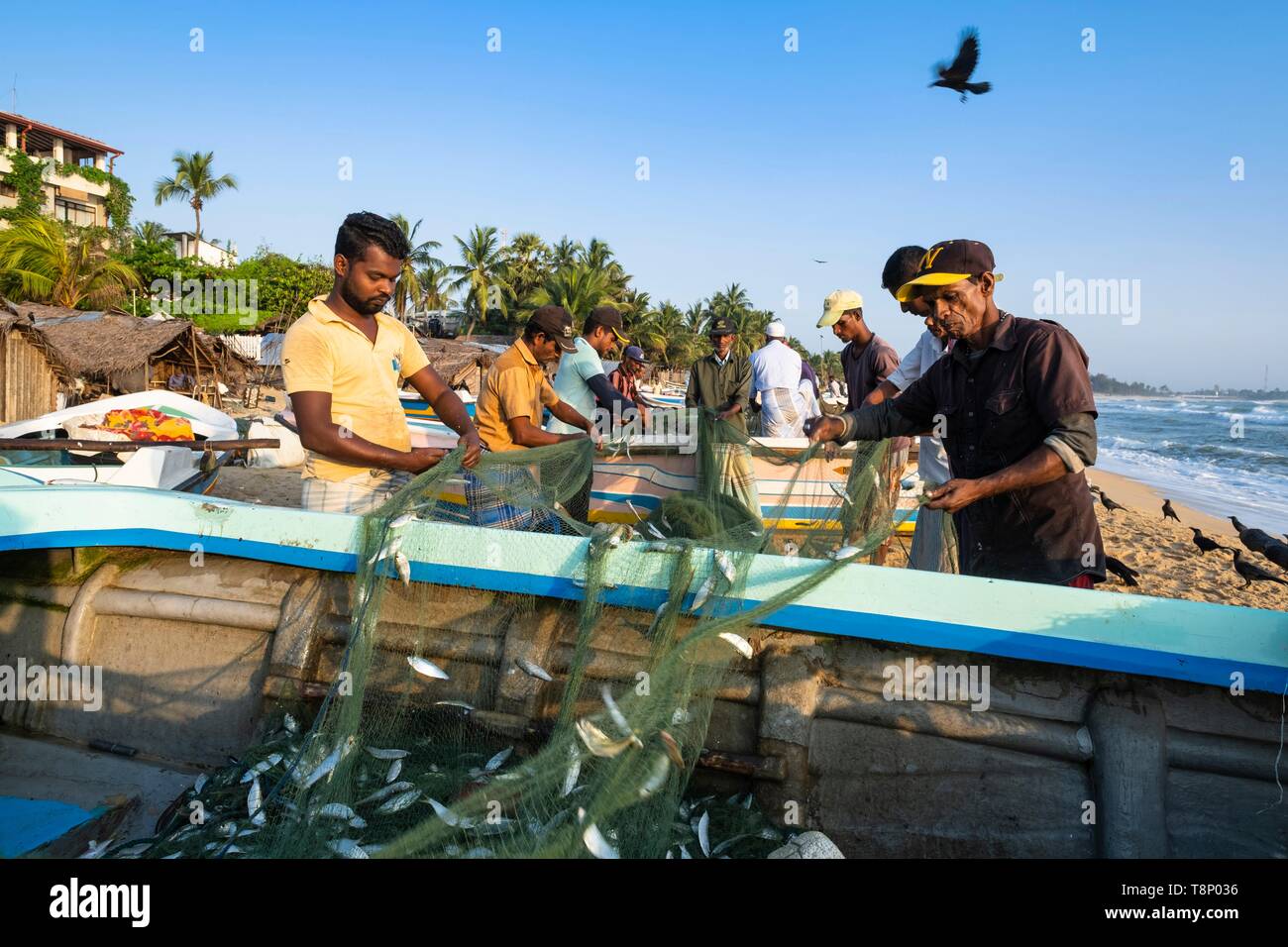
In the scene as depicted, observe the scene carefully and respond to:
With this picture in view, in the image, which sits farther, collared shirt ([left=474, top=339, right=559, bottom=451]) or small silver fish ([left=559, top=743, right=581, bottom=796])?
collared shirt ([left=474, top=339, right=559, bottom=451])

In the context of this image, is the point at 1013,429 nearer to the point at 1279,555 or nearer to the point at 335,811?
the point at 1279,555

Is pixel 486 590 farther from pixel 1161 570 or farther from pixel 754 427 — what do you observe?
pixel 1161 570

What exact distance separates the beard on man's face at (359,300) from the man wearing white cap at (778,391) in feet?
16.2

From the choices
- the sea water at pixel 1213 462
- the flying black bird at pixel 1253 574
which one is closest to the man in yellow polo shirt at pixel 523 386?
the flying black bird at pixel 1253 574

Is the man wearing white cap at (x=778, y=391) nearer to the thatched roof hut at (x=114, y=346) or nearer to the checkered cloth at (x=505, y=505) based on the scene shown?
the checkered cloth at (x=505, y=505)

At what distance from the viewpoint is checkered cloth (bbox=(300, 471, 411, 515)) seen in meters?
3.62

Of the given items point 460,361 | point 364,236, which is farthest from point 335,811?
point 460,361

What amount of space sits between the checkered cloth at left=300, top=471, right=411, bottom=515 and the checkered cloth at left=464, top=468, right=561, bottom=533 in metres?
0.44

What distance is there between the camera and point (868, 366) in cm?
573

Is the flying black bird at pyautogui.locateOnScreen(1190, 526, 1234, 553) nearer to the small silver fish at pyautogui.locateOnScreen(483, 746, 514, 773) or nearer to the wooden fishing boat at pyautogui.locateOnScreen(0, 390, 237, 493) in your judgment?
the small silver fish at pyautogui.locateOnScreen(483, 746, 514, 773)

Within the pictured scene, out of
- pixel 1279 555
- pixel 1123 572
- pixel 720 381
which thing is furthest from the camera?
pixel 1123 572

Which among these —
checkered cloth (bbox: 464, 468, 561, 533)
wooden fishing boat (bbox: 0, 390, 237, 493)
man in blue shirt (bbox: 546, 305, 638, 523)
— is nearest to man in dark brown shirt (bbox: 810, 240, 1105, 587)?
checkered cloth (bbox: 464, 468, 561, 533)

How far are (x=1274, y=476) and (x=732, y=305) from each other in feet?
173

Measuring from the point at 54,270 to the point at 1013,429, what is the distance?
119 feet
